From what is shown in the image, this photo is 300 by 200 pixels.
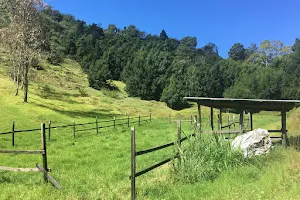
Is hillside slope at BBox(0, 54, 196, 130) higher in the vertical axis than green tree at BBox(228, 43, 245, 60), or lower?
lower

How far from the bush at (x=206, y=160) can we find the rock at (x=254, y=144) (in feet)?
2.88

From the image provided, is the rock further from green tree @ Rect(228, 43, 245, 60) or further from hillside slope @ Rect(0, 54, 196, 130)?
green tree @ Rect(228, 43, 245, 60)

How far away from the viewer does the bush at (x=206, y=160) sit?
375 inches

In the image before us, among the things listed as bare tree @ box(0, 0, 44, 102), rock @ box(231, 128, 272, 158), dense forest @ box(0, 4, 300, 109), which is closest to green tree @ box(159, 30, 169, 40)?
dense forest @ box(0, 4, 300, 109)

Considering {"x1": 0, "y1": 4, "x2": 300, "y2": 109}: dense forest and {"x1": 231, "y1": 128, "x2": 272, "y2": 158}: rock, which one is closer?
{"x1": 231, "y1": 128, "x2": 272, "y2": 158}: rock

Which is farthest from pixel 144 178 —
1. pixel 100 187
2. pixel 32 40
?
pixel 32 40

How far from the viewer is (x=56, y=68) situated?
278 feet

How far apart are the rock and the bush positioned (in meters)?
0.88

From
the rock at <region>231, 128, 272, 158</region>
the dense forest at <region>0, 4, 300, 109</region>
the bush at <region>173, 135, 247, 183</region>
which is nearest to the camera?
the bush at <region>173, 135, 247, 183</region>

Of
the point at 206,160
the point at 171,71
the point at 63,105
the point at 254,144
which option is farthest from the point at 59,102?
the point at 171,71

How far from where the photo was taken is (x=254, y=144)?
12.0 meters

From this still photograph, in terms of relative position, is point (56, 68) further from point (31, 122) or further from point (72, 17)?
point (72, 17)

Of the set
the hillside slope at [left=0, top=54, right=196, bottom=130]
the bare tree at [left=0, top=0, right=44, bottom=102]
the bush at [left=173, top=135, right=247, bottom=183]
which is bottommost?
the bush at [left=173, top=135, right=247, bottom=183]

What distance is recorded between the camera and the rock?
1176cm
